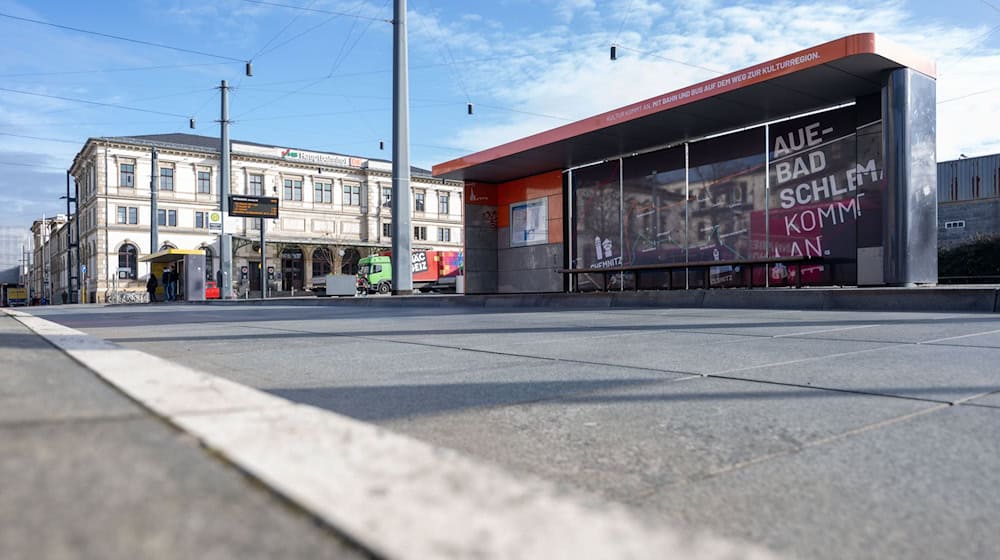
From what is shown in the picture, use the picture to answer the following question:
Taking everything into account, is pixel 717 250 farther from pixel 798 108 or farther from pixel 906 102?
pixel 906 102

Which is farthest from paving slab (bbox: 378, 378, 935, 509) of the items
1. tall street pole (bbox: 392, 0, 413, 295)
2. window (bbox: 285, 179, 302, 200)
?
window (bbox: 285, 179, 302, 200)

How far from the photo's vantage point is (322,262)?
6169 centimetres

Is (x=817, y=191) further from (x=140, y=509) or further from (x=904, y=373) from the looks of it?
(x=140, y=509)

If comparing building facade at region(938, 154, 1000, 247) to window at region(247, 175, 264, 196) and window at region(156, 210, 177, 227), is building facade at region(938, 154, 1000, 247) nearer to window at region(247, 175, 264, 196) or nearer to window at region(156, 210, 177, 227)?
window at region(247, 175, 264, 196)

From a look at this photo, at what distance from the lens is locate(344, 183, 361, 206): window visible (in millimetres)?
64000

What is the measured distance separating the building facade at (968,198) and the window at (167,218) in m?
56.0

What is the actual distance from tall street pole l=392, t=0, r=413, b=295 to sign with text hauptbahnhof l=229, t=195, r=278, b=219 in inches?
707

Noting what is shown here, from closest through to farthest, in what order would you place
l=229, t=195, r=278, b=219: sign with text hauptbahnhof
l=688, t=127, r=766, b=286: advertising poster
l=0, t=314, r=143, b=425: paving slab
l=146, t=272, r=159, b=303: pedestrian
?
l=0, t=314, r=143, b=425: paving slab
l=688, t=127, r=766, b=286: advertising poster
l=229, t=195, r=278, b=219: sign with text hauptbahnhof
l=146, t=272, r=159, b=303: pedestrian

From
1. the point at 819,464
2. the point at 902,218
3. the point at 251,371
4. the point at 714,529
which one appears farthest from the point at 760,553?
the point at 902,218

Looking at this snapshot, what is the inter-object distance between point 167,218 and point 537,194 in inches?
1873

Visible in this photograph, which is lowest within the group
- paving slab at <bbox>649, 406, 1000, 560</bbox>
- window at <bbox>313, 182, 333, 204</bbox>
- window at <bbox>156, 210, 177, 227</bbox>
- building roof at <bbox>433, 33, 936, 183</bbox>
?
paving slab at <bbox>649, 406, 1000, 560</bbox>

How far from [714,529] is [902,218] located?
10641mm

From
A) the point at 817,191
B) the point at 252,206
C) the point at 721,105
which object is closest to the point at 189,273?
the point at 252,206

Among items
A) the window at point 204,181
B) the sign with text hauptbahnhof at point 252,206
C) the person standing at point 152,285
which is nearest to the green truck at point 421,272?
the sign with text hauptbahnhof at point 252,206
